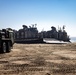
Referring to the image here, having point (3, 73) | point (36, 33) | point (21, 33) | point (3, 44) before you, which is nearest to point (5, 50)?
point (3, 44)

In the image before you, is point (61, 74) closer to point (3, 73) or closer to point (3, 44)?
point (3, 73)

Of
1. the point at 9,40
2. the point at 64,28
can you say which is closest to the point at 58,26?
the point at 64,28

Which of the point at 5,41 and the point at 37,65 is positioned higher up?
the point at 5,41

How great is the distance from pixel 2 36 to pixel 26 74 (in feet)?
36.6

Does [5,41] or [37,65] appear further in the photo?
[5,41]

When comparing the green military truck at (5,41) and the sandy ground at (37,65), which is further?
the green military truck at (5,41)

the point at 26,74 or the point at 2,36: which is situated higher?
Answer: the point at 2,36

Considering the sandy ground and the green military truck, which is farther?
the green military truck

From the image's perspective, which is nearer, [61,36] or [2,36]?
[2,36]

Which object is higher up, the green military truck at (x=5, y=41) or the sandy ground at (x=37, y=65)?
the green military truck at (x=5, y=41)

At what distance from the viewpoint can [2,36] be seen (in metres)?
19.4

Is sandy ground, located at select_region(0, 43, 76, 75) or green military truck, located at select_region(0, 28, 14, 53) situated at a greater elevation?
green military truck, located at select_region(0, 28, 14, 53)

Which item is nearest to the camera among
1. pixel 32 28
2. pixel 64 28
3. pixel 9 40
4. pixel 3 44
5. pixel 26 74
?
pixel 26 74

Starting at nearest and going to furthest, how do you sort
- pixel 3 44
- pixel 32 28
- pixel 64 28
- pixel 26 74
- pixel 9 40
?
pixel 26 74, pixel 3 44, pixel 9 40, pixel 64 28, pixel 32 28
